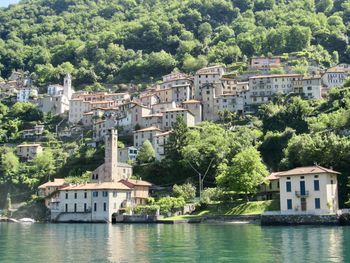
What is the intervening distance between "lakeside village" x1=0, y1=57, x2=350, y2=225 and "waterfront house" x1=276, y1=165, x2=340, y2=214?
3.9 inches

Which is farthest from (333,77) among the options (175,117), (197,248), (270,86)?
(197,248)

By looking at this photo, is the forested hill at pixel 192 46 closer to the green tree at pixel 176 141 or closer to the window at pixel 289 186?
the green tree at pixel 176 141

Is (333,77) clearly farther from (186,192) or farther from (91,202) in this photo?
(91,202)

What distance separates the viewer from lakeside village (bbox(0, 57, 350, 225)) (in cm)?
5784

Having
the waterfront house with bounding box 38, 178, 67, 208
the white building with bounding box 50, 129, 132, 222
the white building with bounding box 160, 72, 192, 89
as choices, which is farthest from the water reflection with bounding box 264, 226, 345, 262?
the white building with bounding box 160, 72, 192, 89

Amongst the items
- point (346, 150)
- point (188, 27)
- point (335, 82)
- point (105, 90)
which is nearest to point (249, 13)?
point (188, 27)

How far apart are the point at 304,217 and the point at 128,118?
59788 mm

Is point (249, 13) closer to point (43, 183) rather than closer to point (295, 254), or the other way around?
point (43, 183)

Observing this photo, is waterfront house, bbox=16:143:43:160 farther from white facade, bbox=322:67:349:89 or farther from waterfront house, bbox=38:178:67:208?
white facade, bbox=322:67:349:89

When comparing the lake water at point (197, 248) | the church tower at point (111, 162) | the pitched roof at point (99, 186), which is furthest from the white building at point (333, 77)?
the lake water at point (197, 248)

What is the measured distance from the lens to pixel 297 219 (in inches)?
2137

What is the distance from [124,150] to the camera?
9575 centimetres

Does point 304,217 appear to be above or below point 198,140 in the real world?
below

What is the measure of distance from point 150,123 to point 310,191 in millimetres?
53124
